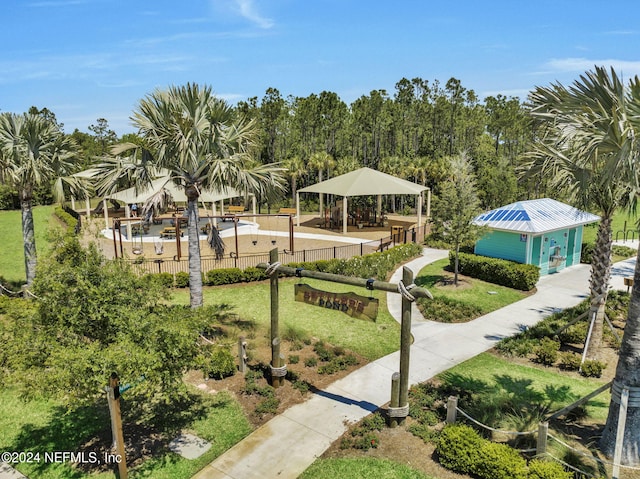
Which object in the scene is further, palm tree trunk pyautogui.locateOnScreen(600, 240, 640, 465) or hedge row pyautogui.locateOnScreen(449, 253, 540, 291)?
hedge row pyautogui.locateOnScreen(449, 253, 540, 291)

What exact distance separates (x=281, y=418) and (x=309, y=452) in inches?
54.4

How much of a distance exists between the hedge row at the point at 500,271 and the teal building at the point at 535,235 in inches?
46.2

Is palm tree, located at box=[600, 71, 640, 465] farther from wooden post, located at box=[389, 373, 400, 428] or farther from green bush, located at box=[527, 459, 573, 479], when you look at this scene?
wooden post, located at box=[389, 373, 400, 428]

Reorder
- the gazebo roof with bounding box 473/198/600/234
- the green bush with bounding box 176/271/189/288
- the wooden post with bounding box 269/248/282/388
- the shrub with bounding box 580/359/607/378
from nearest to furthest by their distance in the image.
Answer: the wooden post with bounding box 269/248/282/388 < the shrub with bounding box 580/359/607/378 < the green bush with bounding box 176/271/189/288 < the gazebo roof with bounding box 473/198/600/234

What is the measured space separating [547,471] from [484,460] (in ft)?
3.19

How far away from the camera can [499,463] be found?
7746 mm

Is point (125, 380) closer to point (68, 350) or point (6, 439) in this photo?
point (68, 350)

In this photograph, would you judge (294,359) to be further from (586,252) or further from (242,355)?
(586,252)

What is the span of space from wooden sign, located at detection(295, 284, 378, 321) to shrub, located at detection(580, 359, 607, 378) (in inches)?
256

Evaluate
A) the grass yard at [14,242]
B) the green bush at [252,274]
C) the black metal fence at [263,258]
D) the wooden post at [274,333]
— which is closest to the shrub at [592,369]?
the wooden post at [274,333]

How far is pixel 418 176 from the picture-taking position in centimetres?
4484

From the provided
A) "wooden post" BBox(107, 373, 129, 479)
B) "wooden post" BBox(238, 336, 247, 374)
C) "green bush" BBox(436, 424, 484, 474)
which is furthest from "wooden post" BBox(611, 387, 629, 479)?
"wooden post" BBox(238, 336, 247, 374)

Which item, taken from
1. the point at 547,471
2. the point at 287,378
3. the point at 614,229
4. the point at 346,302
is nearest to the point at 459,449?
the point at 547,471

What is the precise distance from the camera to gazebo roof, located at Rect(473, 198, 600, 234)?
21781 millimetres
